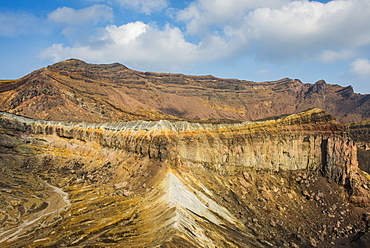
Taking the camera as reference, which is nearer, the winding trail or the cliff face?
the winding trail

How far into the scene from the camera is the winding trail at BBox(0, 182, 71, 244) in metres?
29.8

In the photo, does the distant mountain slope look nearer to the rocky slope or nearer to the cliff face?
the rocky slope

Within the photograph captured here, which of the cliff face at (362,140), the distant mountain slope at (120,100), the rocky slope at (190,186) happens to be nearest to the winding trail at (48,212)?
the rocky slope at (190,186)

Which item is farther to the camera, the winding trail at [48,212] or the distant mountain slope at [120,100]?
the distant mountain slope at [120,100]

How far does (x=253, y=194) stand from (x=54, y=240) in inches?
1052

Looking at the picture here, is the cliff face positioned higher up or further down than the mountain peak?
further down

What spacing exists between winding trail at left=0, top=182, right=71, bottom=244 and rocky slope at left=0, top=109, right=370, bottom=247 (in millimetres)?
227

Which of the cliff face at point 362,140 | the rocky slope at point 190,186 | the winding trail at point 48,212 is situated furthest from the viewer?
the cliff face at point 362,140

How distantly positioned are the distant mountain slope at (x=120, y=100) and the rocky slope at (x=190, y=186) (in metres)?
41.8

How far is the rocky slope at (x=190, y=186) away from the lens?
28.6 metres

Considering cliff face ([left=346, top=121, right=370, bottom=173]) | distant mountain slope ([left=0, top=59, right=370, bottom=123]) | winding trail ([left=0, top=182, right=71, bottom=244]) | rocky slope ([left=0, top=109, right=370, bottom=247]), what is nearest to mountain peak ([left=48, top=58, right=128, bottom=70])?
distant mountain slope ([left=0, top=59, right=370, bottom=123])

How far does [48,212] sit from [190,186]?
59.8 feet

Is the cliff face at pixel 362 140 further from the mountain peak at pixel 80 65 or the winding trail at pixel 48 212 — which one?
the mountain peak at pixel 80 65

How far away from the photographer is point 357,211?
4144cm
